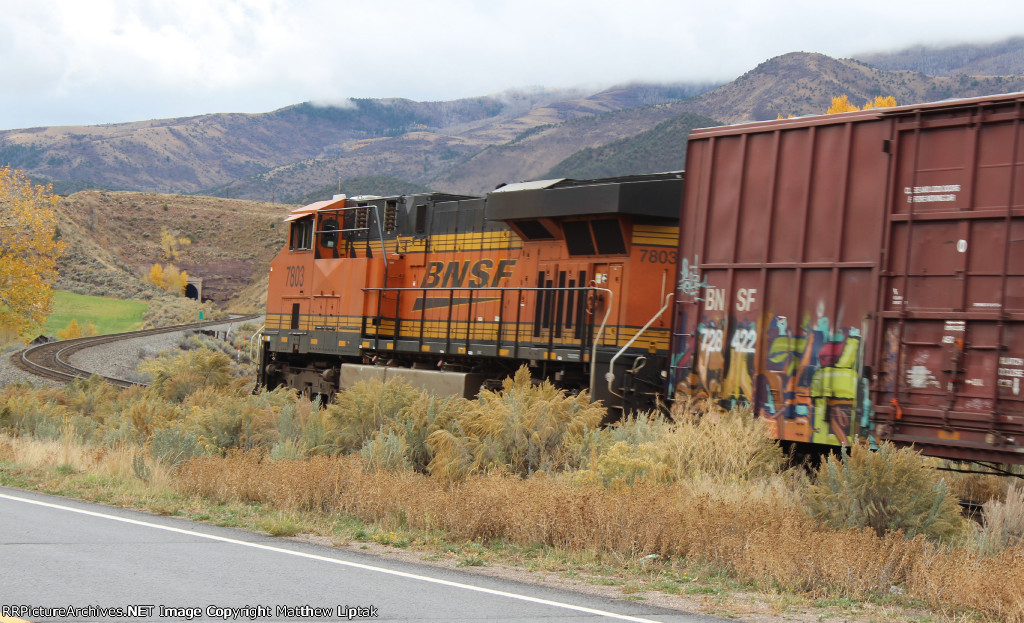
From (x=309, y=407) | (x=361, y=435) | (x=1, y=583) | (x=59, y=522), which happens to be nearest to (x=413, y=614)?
(x=1, y=583)

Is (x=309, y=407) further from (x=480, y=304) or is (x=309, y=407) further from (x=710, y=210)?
(x=710, y=210)

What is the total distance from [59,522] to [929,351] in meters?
8.71

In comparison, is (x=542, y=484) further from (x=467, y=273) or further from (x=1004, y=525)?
(x=467, y=273)

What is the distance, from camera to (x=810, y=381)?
1053 cm

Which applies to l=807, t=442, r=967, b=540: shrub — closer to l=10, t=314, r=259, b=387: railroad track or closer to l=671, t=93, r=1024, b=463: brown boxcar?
l=671, t=93, r=1024, b=463: brown boxcar

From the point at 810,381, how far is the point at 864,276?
4.29 ft

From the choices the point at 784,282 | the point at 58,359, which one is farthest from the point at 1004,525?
the point at 58,359

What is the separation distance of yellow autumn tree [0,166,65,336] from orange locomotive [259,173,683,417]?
99.2 feet

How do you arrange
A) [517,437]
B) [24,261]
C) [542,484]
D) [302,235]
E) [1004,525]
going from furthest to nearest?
[24,261]
[302,235]
[517,437]
[542,484]
[1004,525]

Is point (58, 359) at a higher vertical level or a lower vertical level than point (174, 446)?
lower

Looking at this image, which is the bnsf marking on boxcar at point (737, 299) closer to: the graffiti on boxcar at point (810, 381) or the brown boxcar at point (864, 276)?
the brown boxcar at point (864, 276)

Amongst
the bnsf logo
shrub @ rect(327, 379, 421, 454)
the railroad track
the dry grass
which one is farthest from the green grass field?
shrub @ rect(327, 379, 421, 454)

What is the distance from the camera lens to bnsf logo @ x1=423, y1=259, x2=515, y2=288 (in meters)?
16.2

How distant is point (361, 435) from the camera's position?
1359 cm
